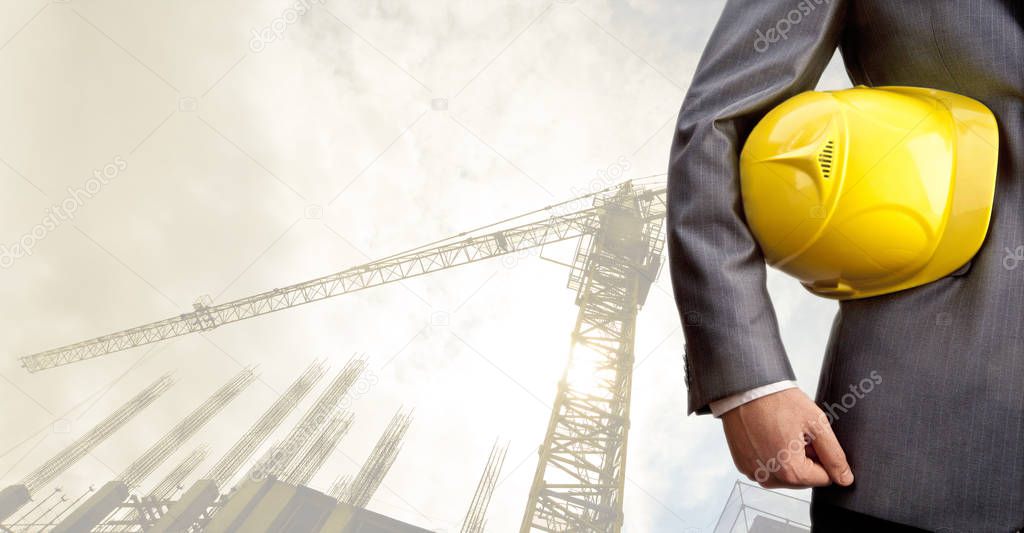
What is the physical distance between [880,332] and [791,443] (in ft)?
0.54

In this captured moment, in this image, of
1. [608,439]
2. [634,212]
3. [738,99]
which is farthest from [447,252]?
[738,99]

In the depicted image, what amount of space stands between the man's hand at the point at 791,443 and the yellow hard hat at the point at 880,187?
0.53ft

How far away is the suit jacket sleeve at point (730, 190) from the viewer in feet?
2.15

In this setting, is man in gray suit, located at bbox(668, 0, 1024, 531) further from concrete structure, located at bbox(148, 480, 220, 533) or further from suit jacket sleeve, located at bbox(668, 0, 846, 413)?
concrete structure, located at bbox(148, 480, 220, 533)

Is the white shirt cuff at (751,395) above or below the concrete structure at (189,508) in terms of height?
below

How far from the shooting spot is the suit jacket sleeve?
0.66 meters

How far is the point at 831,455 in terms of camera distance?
1.99 ft

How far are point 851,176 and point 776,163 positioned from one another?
0.25 ft

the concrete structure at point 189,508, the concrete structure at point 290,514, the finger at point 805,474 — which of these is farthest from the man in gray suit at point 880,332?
the concrete structure at point 189,508

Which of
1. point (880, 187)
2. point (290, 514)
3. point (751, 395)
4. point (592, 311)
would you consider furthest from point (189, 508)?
point (880, 187)

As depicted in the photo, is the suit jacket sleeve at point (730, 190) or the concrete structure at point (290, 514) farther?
the concrete structure at point (290, 514)

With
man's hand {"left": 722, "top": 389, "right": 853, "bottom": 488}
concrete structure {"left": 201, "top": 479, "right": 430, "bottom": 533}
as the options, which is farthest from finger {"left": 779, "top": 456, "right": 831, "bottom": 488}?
concrete structure {"left": 201, "top": 479, "right": 430, "bottom": 533}

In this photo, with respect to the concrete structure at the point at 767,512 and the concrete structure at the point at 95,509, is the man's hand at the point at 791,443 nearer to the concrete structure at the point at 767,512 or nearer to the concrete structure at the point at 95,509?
the concrete structure at the point at 767,512

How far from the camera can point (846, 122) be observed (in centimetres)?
65
